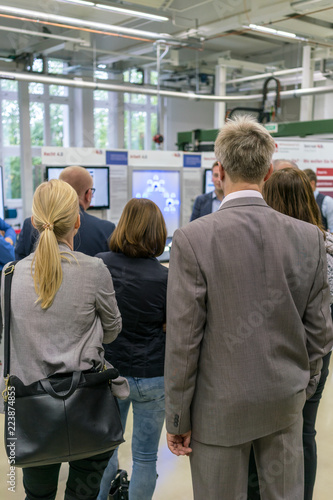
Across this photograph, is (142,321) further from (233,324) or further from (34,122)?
(34,122)

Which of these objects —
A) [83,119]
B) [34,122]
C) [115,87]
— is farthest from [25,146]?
[115,87]

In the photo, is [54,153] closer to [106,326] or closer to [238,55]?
[106,326]

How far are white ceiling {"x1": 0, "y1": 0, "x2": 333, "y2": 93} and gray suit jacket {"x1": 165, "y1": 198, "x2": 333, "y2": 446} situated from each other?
4695 mm

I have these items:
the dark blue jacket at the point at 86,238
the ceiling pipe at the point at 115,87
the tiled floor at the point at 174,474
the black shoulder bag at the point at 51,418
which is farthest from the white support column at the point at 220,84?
the black shoulder bag at the point at 51,418

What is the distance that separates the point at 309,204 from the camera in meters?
1.76

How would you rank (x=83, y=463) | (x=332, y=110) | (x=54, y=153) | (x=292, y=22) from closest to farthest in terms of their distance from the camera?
(x=83, y=463) < (x=54, y=153) < (x=292, y=22) < (x=332, y=110)

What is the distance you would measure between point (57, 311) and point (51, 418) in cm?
32

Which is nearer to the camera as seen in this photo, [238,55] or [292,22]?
[292,22]

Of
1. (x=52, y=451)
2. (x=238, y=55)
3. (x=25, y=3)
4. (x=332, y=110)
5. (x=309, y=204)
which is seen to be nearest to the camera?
(x=52, y=451)

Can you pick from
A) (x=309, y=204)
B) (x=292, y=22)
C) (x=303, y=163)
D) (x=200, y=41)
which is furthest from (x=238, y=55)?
(x=309, y=204)

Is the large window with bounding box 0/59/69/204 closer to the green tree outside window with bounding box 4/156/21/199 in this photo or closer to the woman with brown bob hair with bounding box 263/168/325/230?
the green tree outside window with bounding box 4/156/21/199

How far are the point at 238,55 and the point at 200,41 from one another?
4097mm

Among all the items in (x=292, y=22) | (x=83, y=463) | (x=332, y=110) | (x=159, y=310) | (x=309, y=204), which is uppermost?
(x=292, y=22)

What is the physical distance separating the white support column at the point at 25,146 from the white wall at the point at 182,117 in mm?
3614
